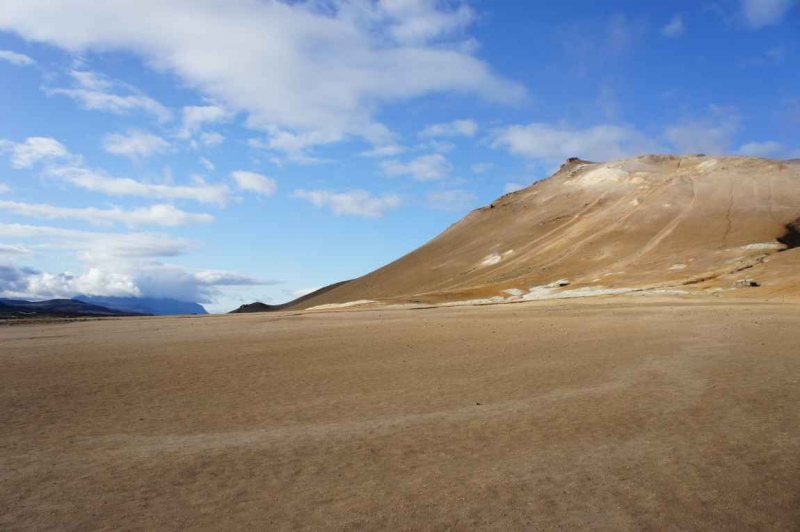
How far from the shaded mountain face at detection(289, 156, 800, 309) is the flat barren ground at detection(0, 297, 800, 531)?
31.0 metres

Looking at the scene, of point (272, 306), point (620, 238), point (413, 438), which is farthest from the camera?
point (272, 306)

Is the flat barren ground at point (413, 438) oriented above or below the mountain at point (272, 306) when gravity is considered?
below

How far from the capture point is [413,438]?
10297mm

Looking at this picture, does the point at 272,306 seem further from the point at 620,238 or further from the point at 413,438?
the point at 413,438

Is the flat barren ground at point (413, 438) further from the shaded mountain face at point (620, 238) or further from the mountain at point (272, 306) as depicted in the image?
the mountain at point (272, 306)

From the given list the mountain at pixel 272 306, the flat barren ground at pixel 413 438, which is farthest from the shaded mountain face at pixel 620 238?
the flat barren ground at pixel 413 438

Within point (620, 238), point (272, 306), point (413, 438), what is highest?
point (620, 238)

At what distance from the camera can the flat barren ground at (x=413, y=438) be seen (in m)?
7.27

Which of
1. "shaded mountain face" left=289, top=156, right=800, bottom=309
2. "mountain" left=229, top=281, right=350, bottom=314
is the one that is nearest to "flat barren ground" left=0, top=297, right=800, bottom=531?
"shaded mountain face" left=289, top=156, right=800, bottom=309

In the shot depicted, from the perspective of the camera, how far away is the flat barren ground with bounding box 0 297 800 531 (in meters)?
7.27

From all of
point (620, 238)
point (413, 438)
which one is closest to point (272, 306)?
point (620, 238)

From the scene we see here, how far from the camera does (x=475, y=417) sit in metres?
11.5

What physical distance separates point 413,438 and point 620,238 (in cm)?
7176

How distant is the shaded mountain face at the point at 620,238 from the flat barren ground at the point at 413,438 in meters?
31.0
